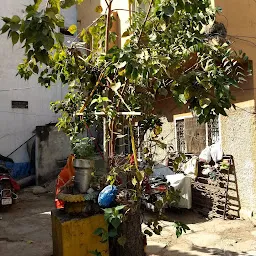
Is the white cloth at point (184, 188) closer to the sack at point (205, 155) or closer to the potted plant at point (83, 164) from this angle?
the sack at point (205, 155)

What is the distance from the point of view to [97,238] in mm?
3633

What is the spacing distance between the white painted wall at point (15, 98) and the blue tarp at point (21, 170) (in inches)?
9.2

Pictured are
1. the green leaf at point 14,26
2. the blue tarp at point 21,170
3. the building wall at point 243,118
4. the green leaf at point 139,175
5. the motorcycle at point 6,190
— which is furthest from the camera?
the blue tarp at point 21,170

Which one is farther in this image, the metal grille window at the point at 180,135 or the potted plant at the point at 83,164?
the metal grille window at the point at 180,135

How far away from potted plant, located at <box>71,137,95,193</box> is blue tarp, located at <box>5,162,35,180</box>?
26.8 ft

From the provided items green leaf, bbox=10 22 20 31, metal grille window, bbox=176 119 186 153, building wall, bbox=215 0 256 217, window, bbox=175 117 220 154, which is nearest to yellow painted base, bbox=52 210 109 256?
green leaf, bbox=10 22 20 31

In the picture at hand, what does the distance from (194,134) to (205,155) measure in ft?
2.51

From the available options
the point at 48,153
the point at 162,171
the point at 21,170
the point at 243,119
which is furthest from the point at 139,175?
the point at 21,170

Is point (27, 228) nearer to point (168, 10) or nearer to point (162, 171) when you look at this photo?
point (162, 171)

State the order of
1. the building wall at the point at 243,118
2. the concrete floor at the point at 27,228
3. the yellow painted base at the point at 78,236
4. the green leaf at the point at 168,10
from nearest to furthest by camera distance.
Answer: the green leaf at the point at 168,10, the yellow painted base at the point at 78,236, the concrete floor at the point at 27,228, the building wall at the point at 243,118

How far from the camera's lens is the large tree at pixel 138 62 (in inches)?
85.3

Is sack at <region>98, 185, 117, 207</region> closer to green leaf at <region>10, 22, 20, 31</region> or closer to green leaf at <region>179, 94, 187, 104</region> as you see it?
green leaf at <region>179, 94, 187, 104</region>

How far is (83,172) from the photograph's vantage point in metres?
3.70

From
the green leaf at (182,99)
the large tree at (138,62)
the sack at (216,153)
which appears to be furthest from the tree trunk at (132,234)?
the sack at (216,153)
